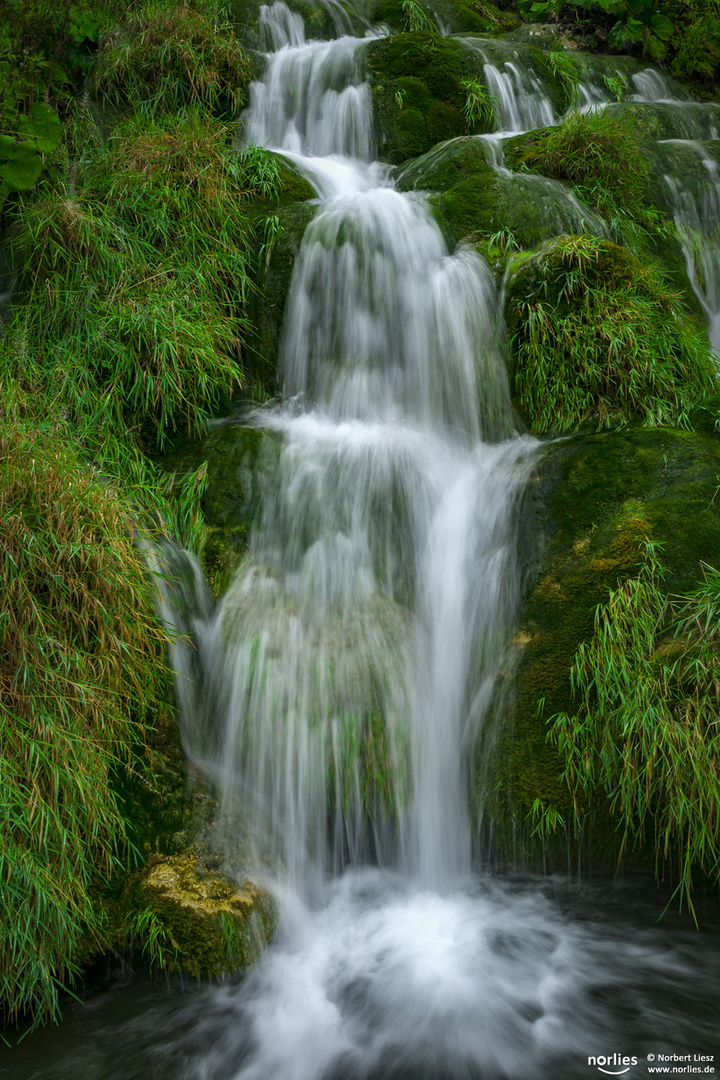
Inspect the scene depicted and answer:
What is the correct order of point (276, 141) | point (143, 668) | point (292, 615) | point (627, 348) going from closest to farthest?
point (143, 668)
point (292, 615)
point (627, 348)
point (276, 141)

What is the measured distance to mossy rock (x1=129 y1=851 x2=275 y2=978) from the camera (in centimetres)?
286

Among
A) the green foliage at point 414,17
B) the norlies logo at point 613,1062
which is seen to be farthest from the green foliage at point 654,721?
the green foliage at point 414,17

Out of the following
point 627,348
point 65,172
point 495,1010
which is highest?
point 65,172

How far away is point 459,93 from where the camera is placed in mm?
7070

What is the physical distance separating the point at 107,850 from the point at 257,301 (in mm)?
3559

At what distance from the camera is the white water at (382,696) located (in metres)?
2.70

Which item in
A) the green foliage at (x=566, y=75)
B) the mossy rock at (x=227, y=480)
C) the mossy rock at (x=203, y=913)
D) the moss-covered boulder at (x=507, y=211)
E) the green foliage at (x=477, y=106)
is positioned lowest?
the mossy rock at (x=203, y=913)

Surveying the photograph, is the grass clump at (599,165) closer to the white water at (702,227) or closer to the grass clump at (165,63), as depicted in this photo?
the white water at (702,227)

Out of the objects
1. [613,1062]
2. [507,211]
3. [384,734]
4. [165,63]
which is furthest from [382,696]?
[165,63]

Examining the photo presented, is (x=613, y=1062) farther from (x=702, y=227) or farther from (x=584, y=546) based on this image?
(x=702, y=227)

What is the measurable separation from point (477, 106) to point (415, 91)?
589mm

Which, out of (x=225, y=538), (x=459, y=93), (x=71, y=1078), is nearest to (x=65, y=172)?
(x=225, y=538)

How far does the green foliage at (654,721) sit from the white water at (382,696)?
43 cm

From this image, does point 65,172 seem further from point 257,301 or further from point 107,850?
point 107,850
